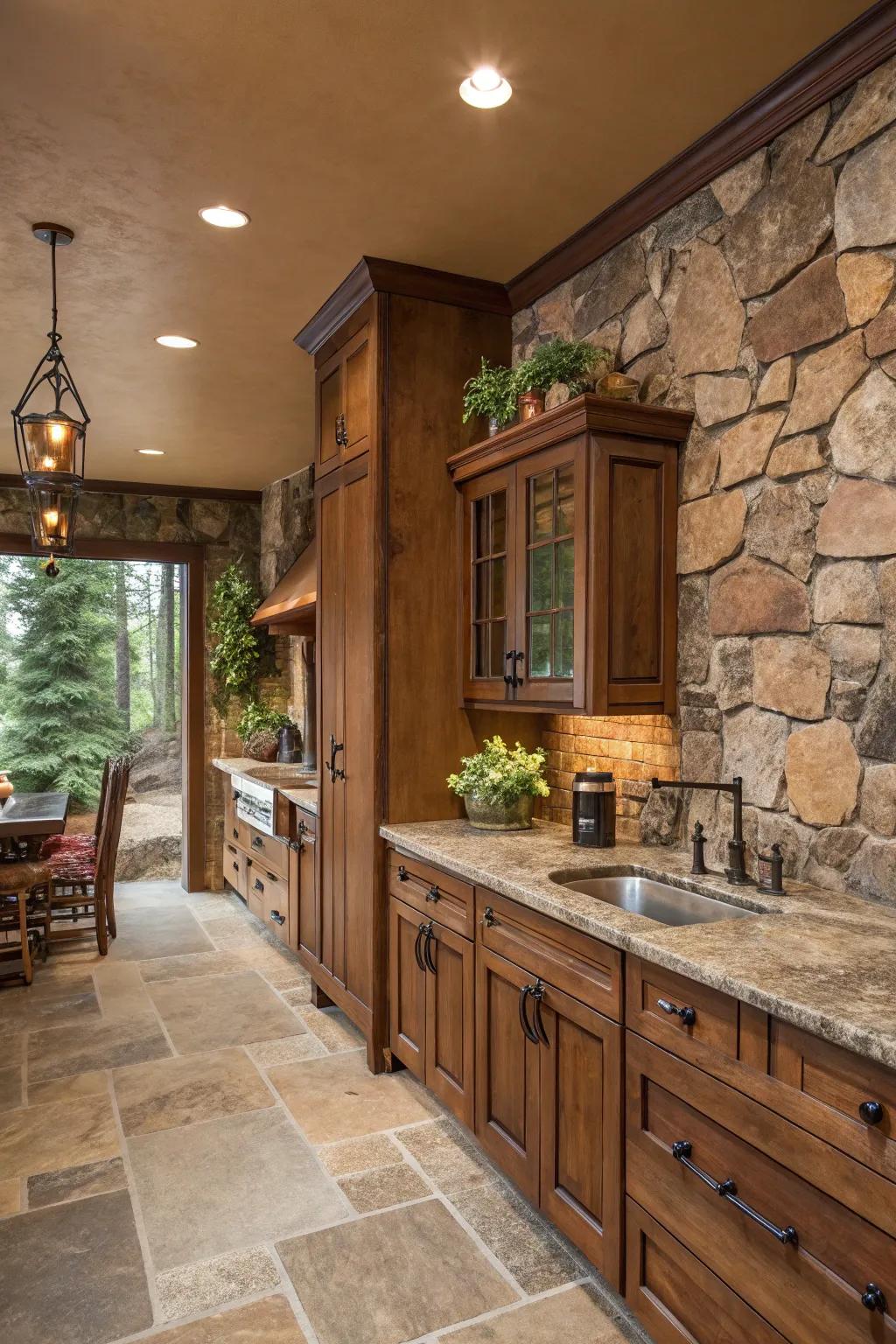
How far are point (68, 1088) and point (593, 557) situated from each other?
8.94 feet

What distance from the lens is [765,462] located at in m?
2.44

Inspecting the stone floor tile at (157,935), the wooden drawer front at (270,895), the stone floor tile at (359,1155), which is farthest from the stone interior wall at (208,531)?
the stone floor tile at (359,1155)

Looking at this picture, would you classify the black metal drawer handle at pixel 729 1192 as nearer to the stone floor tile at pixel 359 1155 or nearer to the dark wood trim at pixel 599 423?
the stone floor tile at pixel 359 1155

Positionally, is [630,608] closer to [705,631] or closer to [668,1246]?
[705,631]

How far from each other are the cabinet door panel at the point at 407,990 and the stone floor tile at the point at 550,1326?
0.96 meters

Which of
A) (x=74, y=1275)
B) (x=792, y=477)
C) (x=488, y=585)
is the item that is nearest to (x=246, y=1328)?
(x=74, y=1275)

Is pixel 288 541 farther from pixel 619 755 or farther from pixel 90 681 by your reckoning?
pixel 619 755

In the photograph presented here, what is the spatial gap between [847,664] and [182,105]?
7.17 feet

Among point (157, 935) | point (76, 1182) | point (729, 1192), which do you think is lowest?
point (157, 935)

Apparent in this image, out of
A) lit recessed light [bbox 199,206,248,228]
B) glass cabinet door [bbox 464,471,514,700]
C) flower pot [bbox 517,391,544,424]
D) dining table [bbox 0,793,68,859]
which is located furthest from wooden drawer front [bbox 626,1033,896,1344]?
dining table [bbox 0,793,68,859]

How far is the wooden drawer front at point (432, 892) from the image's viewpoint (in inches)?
108

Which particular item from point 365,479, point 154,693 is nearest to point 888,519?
point 365,479

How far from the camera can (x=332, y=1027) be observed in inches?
156

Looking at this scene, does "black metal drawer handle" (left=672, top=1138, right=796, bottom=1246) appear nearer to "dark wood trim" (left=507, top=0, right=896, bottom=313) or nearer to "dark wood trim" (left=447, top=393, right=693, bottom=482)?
"dark wood trim" (left=447, top=393, right=693, bottom=482)
